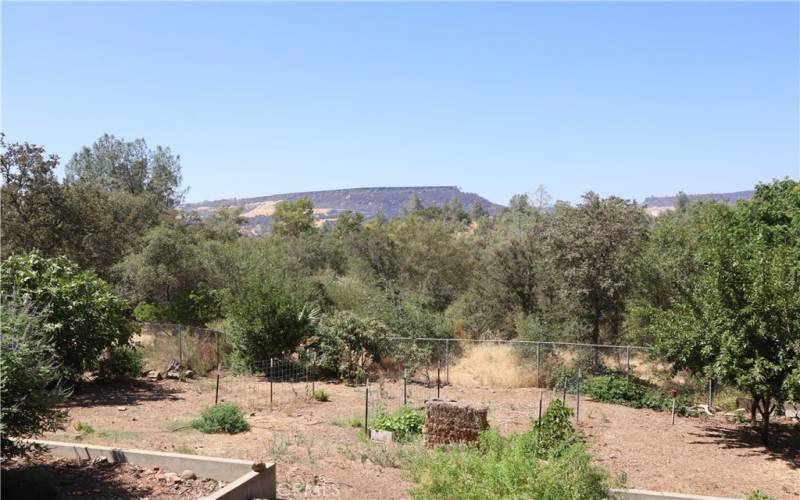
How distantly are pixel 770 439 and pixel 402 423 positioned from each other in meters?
8.21

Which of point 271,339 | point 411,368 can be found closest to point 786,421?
point 411,368

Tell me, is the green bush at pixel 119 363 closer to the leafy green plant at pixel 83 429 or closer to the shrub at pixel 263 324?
the shrub at pixel 263 324

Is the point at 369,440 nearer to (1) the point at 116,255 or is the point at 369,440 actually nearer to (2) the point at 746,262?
(2) the point at 746,262

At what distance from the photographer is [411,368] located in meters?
20.5

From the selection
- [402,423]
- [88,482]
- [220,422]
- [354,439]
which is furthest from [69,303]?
[402,423]

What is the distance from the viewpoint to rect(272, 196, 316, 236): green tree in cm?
6456

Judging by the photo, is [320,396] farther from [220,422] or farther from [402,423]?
[220,422]

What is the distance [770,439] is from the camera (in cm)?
1385

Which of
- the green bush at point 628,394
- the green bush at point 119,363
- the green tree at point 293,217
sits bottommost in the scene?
the green bush at point 628,394

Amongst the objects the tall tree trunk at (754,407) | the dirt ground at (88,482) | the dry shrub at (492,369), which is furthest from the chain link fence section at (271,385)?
the tall tree trunk at (754,407)

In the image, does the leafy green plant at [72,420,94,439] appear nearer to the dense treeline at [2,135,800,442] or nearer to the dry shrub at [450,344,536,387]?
the dense treeline at [2,135,800,442]

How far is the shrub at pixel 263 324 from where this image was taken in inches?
773

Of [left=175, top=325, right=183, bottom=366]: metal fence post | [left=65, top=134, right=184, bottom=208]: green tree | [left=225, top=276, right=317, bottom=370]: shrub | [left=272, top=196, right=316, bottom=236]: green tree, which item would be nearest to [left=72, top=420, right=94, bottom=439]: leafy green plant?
[left=175, top=325, right=183, bottom=366]: metal fence post

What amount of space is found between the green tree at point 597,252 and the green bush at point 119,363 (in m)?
14.1
